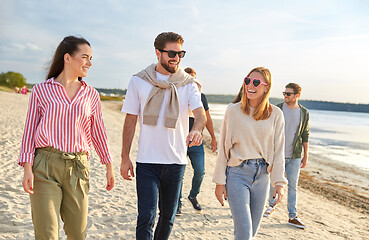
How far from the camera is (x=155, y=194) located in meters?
3.10

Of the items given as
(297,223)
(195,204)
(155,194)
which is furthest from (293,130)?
(155,194)

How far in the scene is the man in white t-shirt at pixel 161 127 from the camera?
3076mm

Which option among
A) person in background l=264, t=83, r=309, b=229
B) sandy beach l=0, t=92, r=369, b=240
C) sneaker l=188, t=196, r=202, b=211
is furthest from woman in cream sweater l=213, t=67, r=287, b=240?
sneaker l=188, t=196, r=202, b=211

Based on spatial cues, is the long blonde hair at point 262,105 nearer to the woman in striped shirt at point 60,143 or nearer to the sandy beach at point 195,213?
the woman in striped shirt at point 60,143

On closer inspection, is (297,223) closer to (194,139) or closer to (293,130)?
(293,130)

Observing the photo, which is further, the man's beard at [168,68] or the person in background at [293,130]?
the person in background at [293,130]

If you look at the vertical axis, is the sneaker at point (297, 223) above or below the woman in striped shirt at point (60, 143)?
below

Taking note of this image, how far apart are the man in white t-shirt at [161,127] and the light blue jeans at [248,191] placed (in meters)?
0.51

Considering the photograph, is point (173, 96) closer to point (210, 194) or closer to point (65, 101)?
point (65, 101)

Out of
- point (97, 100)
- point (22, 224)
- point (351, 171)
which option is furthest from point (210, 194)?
point (351, 171)

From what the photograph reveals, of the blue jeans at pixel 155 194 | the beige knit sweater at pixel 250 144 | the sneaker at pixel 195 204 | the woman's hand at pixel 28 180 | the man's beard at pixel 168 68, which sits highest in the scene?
the man's beard at pixel 168 68

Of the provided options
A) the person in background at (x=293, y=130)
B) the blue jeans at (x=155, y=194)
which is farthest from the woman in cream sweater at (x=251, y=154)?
the person in background at (x=293, y=130)

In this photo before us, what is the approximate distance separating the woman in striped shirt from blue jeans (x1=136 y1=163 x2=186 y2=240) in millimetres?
534

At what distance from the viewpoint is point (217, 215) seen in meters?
6.00
